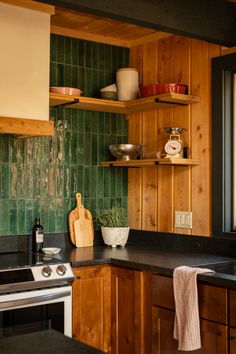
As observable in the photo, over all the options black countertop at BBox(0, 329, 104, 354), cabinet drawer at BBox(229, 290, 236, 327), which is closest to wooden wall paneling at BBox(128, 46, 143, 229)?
cabinet drawer at BBox(229, 290, 236, 327)

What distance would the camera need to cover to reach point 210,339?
271 cm

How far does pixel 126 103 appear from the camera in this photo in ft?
12.6

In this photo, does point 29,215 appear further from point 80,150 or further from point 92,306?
point 92,306

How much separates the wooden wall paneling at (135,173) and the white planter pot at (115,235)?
213 millimetres

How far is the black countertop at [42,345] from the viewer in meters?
1.43

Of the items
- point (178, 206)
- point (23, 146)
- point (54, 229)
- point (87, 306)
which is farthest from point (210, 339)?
point (23, 146)

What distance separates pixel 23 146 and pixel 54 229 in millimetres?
611

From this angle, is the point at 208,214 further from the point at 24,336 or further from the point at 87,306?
the point at 24,336

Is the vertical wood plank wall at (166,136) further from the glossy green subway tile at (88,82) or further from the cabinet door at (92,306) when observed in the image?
the cabinet door at (92,306)

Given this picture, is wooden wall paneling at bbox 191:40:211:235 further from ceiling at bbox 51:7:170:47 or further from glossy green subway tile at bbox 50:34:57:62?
glossy green subway tile at bbox 50:34:57:62

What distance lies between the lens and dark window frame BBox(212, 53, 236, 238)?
344 cm

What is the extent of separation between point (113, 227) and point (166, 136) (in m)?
0.74

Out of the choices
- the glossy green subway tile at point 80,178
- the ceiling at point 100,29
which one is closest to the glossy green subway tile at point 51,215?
the glossy green subway tile at point 80,178

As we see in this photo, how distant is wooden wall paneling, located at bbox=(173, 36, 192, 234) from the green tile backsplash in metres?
0.52
